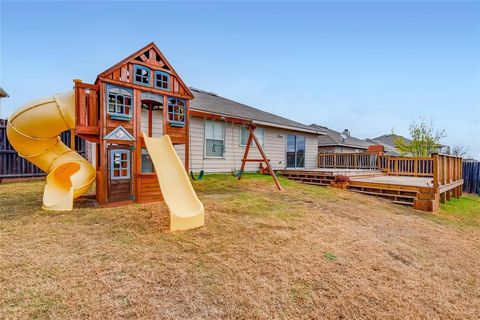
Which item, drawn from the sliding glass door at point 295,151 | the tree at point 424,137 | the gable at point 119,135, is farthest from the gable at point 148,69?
the tree at point 424,137

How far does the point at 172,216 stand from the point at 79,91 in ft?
11.8

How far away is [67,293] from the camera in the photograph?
219 centimetres

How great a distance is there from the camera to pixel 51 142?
5.72 meters

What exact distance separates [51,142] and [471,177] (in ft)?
66.1

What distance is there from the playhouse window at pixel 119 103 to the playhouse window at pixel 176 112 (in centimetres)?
98

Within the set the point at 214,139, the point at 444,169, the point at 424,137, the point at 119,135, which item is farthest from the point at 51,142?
the point at 424,137

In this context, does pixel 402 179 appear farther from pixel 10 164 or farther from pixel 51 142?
pixel 10 164

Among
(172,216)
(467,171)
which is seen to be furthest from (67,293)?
(467,171)

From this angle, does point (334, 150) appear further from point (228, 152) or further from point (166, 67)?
point (166, 67)

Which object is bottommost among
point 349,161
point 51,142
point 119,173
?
point 119,173

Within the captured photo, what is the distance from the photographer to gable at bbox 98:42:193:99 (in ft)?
17.6

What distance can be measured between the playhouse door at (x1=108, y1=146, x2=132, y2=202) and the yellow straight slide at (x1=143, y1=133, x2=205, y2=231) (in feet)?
2.13

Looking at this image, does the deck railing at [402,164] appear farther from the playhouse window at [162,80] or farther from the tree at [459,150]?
the tree at [459,150]

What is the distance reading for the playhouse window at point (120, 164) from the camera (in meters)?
5.36
